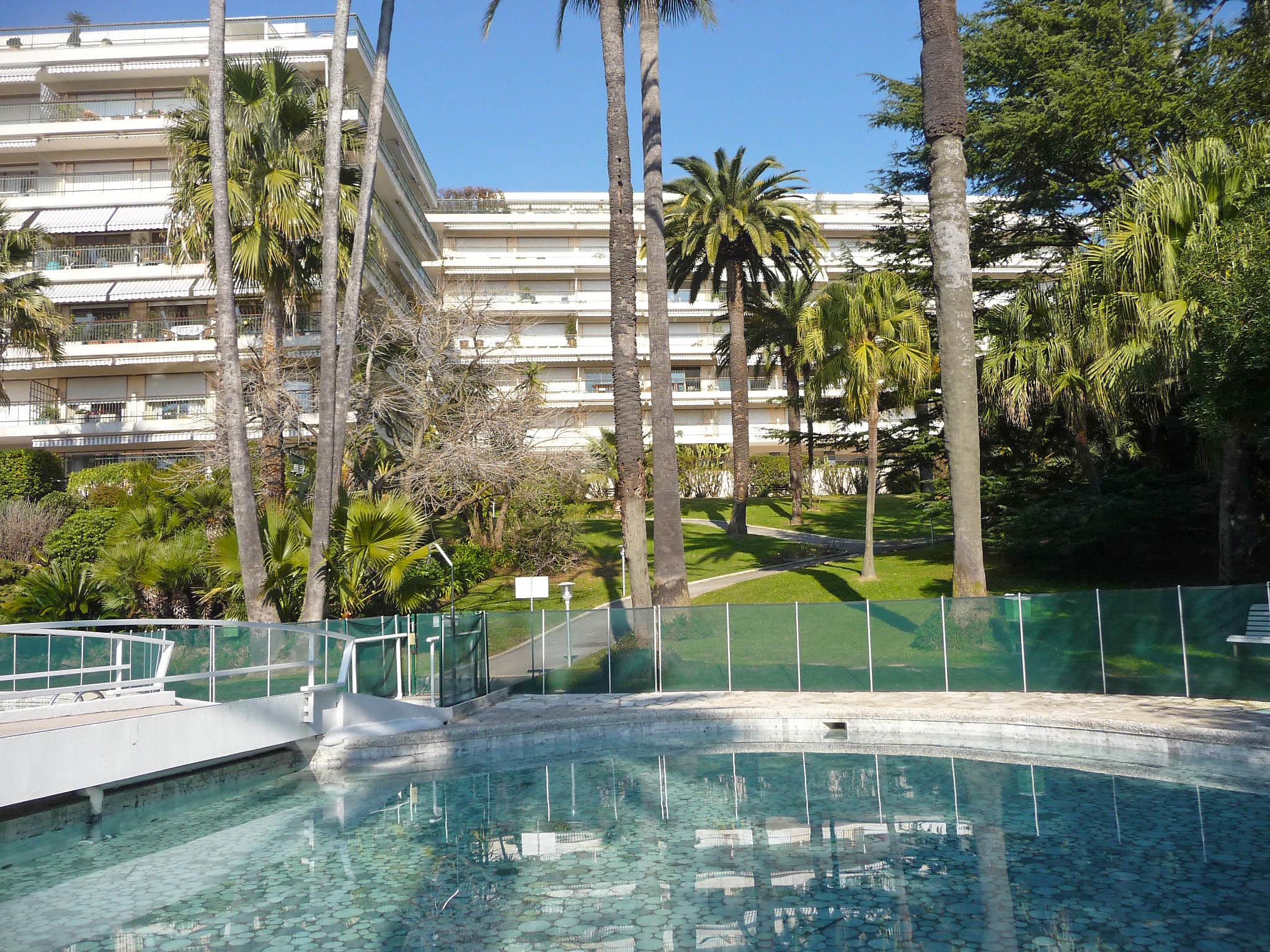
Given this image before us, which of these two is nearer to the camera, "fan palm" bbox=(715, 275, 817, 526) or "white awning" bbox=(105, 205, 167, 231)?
"white awning" bbox=(105, 205, 167, 231)

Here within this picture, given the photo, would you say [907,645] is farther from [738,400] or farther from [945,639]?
[738,400]

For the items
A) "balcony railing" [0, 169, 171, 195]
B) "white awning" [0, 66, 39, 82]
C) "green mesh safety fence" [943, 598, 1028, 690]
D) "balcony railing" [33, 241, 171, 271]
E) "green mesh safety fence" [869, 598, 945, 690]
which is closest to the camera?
"green mesh safety fence" [943, 598, 1028, 690]

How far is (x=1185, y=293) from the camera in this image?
17.0 metres

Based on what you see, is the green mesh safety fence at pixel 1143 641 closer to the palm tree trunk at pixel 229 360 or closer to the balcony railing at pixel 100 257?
the palm tree trunk at pixel 229 360

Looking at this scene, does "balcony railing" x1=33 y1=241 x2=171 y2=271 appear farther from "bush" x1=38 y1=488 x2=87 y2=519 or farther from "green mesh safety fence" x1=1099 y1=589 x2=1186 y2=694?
"green mesh safety fence" x1=1099 y1=589 x2=1186 y2=694

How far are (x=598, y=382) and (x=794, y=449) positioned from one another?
18.9m

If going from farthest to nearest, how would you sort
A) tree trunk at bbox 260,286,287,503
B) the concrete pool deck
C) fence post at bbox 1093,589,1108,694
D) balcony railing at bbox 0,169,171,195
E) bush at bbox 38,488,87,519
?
balcony railing at bbox 0,169,171,195 → bush at bbox 38,488,87,519 → tree trunk at bbox 260,286,287,503 → fence post at bbox 1093,589,1108,694 → the concrete pool deck

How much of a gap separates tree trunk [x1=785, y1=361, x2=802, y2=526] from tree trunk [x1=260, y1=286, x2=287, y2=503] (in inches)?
814

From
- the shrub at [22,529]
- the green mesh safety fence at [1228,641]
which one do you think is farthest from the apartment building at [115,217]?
the green mesh safety fence at [1228,641]

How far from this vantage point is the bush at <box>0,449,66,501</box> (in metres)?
30.1

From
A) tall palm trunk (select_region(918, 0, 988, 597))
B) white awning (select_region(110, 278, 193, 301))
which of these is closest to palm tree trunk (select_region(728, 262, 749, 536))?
tall palm trunk (select_region(918, 0, 988, 597))

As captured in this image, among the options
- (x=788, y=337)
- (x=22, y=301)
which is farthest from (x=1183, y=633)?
(x=788, y=337)

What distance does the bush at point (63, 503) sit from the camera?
89.9ft

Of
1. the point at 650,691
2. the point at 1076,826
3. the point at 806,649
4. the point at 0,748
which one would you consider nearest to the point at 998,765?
the point at 1076,826
